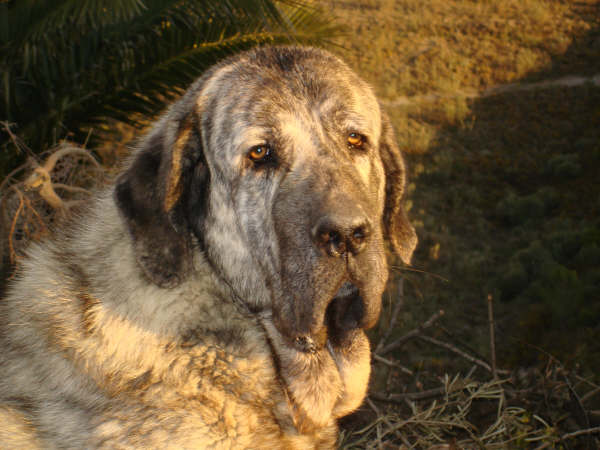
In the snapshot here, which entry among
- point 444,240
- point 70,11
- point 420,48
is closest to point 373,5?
point 420,48

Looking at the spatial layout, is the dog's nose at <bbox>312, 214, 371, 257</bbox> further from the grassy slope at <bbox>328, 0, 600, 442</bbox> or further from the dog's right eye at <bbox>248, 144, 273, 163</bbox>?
the grassy slope at <bbox>328, 0, 600, 442</bbox>

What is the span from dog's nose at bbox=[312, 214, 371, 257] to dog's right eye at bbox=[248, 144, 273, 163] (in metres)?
0.54

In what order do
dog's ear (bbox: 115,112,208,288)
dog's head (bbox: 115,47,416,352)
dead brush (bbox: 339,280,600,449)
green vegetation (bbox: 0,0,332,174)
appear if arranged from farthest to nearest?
green vegetation (bbox: 0,0,332,174) → dead brush (bbox: 339,280,600,449) → dog's ear (bbox: 115,112,208,288) → dog's head (bbox: 115,47,416,352)

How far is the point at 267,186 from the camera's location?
248 centimetres

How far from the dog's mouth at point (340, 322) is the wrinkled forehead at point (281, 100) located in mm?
784

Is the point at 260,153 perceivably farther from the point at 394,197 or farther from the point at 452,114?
the point at 452,114

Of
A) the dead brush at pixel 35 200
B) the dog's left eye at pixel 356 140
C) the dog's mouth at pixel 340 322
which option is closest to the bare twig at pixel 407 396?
the dog's mouth at pixel 340 322

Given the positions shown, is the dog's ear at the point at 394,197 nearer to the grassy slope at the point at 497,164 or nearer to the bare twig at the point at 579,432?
the bare twig at the point at 579,432

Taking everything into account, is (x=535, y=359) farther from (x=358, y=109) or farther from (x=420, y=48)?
(x=420, y=48)

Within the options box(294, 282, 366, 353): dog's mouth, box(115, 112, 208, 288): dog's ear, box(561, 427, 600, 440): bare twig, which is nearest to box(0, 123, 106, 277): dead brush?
box(115, 112, 208, 288): dog's ear

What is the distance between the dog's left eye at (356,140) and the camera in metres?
2.62

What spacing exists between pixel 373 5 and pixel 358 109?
6050mm

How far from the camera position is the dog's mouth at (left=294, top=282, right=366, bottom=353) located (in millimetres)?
2344

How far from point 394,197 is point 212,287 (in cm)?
120
